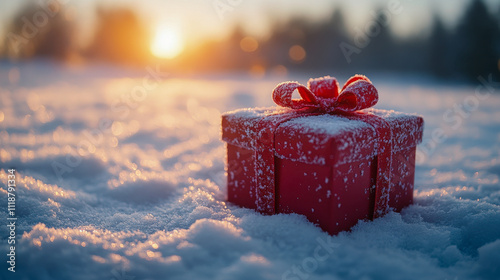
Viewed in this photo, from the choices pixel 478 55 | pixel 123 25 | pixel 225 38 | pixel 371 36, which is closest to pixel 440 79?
pixel 478 55

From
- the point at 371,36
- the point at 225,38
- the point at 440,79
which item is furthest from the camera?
the point at 225,38

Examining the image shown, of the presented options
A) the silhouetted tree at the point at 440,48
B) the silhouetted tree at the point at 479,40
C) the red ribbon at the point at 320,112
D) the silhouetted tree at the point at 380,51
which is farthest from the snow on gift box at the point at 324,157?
the silhouetted tree at the point at 380,51

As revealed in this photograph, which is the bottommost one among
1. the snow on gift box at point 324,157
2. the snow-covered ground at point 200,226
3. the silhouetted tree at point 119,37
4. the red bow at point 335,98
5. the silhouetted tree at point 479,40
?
the snow-covered ground at point 200,226

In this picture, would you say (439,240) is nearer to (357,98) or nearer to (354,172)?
(354,172)

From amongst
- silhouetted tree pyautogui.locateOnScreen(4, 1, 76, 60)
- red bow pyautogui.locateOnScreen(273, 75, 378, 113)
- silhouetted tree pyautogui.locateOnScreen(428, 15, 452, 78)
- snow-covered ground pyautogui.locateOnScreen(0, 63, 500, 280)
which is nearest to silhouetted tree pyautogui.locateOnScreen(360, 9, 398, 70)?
silhouetted tree pyautogui.locateOnScreen(428, 15, 452, 78)

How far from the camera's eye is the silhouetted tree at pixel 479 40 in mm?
12477

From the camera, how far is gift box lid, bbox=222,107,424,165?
118 centimetres

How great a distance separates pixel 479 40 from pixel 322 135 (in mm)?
14493

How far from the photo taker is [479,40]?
494 inches

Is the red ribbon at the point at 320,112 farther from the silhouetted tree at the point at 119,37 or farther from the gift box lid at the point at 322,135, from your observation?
the silhouetted tree at the point at 119,37

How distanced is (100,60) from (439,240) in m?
20.2

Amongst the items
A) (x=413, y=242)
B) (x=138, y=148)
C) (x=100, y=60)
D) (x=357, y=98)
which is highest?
(x=100, y=60)

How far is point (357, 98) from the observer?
1393 mm

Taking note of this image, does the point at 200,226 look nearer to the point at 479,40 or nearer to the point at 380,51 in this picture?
the point at 479,40
